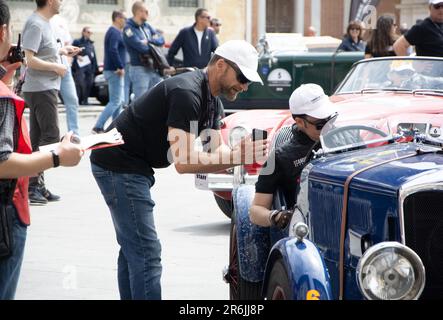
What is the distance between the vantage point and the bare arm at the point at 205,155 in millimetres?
5434

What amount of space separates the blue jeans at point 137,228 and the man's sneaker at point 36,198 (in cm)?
481

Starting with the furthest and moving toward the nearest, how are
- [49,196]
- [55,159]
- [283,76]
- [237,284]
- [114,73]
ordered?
[283,76] → [114,73] → [49,196] → [237,284] → [55,159]

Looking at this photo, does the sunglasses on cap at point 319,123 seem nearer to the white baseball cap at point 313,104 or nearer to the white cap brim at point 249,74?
the white baseball cap at point 313,104

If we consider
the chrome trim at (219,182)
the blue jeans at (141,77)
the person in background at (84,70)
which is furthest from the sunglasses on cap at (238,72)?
the person in background at (84,70)

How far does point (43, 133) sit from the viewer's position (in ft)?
34.1

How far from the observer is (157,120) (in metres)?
5.65

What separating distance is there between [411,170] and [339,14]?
1635 inches

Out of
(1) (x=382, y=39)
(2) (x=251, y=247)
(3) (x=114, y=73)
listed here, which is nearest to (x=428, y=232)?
(2) (x=251, y=247)

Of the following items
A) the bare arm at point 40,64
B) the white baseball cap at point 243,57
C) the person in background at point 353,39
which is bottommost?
the person in background at point 353,39

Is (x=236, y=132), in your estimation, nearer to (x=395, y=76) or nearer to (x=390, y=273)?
(x=395, y=76)

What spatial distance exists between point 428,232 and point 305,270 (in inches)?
22.1

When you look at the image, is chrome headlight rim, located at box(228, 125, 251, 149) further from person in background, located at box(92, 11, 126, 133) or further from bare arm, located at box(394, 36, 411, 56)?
person in background, located at box(92, 11, 126, 133)

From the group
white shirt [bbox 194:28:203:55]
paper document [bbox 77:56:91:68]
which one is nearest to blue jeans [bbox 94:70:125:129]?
white shirt [bbox 194:28:203:55]
